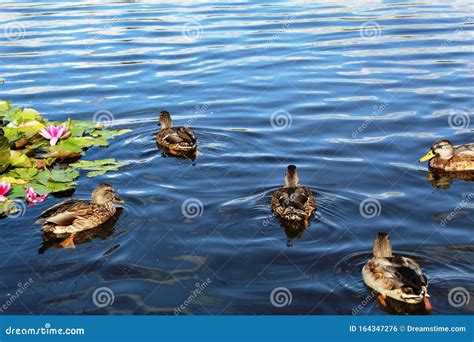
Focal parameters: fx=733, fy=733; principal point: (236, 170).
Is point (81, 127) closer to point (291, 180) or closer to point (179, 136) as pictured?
point (179, 136)

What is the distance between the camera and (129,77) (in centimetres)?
1992

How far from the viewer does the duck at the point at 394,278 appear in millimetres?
8422

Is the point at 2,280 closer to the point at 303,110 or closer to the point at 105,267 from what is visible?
the point at 105,267

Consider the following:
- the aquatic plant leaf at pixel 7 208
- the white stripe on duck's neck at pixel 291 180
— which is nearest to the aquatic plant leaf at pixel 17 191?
the aquatic plant leaf at pixel 7 208

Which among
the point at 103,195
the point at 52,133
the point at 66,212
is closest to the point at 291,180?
the point at 103,195

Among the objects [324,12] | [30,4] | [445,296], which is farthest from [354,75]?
[30,4]

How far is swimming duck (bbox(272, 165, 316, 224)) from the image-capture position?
10.8 metres

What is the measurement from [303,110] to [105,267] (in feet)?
26.3

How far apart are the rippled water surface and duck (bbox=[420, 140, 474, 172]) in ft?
0.84

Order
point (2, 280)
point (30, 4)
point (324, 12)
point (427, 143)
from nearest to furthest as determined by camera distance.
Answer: point (2, 280), point (427, 143), point (324, 12), point (30, 4)

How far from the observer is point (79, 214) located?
11.0 m

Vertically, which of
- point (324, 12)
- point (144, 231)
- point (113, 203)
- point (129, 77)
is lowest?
point (144, 231)

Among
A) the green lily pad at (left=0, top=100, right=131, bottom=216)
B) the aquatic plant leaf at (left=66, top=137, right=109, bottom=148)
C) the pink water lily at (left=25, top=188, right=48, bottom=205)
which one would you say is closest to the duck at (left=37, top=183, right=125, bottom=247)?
the pink water lily at (left=25, top=188, right=48, bottom=205)

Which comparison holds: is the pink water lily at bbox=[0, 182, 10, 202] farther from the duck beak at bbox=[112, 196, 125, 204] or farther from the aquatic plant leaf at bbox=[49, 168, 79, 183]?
the duck beak at bbox=[112, 196, 125, 204]
